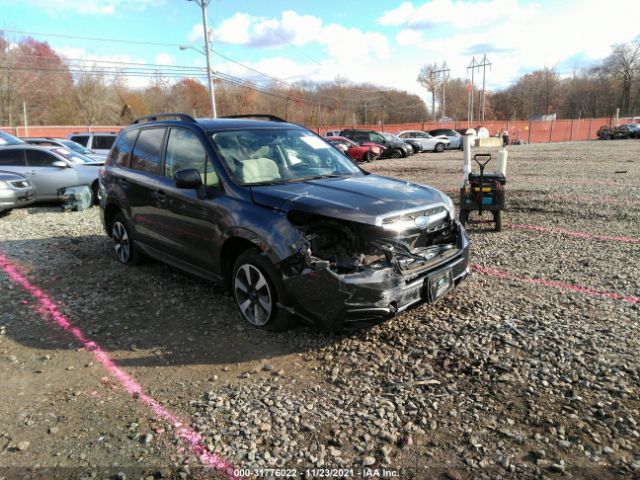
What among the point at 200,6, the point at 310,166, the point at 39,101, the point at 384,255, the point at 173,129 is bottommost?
the point at 384,255

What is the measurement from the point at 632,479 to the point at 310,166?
3.57 metres

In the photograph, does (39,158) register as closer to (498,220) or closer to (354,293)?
(498,220)

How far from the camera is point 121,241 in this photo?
6273 millimetres

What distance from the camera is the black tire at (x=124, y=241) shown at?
19.6ft

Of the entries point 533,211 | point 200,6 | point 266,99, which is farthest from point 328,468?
point 266,99

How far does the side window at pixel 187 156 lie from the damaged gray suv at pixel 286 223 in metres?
0.01

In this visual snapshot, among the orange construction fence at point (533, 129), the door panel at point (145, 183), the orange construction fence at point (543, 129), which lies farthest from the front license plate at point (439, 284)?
the orange construction fence at point (533, 129)

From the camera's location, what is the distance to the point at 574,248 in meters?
6.68

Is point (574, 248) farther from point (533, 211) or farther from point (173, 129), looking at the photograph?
point (173, 129)

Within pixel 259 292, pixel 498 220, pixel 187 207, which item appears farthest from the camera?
pixel 498 220

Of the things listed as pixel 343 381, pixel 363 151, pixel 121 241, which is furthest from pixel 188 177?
pixel 363 151

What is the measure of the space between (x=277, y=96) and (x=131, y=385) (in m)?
68.5

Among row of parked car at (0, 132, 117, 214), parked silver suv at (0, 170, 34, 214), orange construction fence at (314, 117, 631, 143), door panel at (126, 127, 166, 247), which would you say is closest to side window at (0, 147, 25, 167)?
row of parked car at (0, 132, 117, 214)

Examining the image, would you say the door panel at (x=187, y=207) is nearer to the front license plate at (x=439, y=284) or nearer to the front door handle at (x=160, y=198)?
the front door handle at (x=160, y=198)
